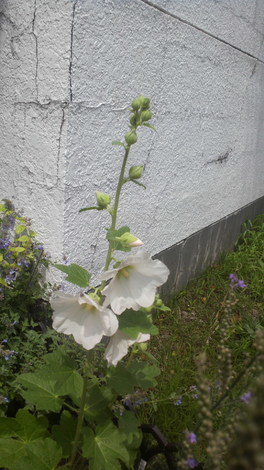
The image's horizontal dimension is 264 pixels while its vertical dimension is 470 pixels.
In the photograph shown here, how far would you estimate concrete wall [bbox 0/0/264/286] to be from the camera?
1.68 meters

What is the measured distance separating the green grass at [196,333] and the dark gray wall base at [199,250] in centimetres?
9

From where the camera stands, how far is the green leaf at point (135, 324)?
1076 millimetres

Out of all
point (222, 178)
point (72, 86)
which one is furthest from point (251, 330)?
point (72, 86)

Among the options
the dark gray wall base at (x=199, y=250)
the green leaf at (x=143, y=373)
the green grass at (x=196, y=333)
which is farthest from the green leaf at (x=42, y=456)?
the dark gray wall base at (x=199, y=250)

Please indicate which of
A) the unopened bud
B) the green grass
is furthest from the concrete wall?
the unopened bud

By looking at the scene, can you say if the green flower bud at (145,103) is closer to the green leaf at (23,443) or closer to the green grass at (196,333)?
the green grass at (196,333)

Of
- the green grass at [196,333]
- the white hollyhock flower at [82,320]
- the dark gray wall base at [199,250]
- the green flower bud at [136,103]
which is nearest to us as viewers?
the white hollyhock flower at [82,320]

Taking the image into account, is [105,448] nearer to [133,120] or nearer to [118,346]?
[118,346]

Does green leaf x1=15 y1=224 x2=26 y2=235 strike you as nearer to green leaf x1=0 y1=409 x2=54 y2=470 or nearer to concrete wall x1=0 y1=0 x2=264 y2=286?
concrete wall x1=0 y1=0 x2=264 y2=286

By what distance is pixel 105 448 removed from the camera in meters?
1.23

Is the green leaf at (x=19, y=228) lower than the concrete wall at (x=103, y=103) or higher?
lower

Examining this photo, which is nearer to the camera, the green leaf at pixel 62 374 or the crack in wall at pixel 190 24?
the green leaf at pixel 62 374

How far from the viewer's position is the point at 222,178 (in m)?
3.56

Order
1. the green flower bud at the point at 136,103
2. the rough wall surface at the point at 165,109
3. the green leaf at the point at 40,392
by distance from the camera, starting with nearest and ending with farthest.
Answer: the green flower bud at the point at 136,103 → the green leaf at the point at 40,392 → the rough wall surface at the point at 165,109
